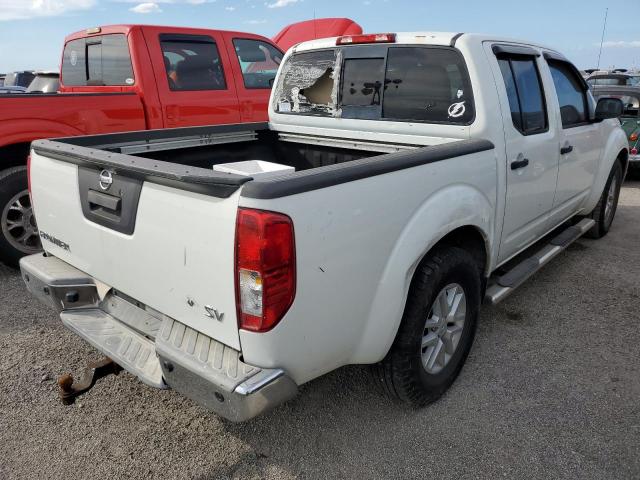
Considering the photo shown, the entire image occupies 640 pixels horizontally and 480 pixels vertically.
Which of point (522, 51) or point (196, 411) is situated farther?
point (522, 51)

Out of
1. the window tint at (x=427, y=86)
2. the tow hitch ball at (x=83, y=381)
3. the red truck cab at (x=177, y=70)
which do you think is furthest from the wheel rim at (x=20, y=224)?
the window tint at (x=427, y=86)

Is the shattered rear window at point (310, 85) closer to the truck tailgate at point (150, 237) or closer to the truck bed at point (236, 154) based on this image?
the truck bed at point (236, 154)

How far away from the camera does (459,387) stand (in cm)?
293

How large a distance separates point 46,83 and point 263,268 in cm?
704

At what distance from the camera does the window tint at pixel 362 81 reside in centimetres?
338

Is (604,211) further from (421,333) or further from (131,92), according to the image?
(131,92)

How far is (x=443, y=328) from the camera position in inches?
106

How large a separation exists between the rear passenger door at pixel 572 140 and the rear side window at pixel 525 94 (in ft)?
0.61

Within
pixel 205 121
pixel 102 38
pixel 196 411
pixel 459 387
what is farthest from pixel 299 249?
pixel 102 38

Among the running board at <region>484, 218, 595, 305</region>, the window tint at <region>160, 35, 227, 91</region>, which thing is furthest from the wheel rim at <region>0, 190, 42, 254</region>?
the running board at <region>484, 218, 595, 305</region>

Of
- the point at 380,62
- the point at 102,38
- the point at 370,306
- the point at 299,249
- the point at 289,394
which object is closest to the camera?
the point at 299,249

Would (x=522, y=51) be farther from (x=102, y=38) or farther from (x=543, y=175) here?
(x=102, y=38)

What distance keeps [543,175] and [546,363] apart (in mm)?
1228

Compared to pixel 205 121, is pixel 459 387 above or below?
below
